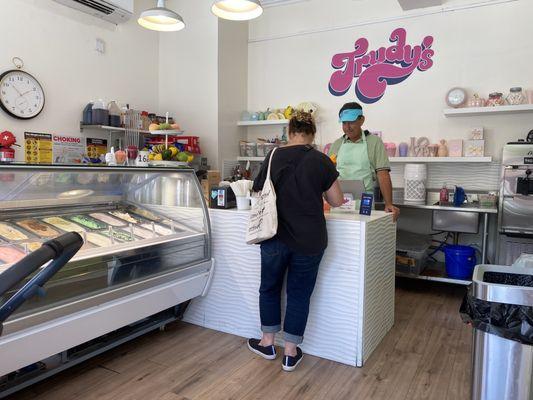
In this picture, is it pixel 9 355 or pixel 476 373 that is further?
pixel 9 355

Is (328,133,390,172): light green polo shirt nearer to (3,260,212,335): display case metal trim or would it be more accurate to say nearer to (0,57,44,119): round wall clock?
(3,260,212,335): display case metal trim

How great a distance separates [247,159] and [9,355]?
3.72 m

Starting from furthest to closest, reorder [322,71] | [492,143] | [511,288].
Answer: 1. [322,71]
2. [492,143]
3. [511,288]

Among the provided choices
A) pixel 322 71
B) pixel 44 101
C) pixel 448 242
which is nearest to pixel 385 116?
pixel 322 71

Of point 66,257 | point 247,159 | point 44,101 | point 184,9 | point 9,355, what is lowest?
point 9,355

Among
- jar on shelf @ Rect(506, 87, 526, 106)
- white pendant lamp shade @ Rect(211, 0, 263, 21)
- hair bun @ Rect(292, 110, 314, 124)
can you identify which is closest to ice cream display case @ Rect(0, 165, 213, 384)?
hair bun @ Rect(292, 110, 314, 124)

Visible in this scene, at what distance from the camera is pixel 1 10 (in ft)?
11.8

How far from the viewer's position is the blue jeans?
2.53 metres

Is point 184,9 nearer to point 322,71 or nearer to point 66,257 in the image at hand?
point 322,71

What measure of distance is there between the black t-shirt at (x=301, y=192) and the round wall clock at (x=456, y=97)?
2.47 m

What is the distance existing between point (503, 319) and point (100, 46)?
14.6 feet

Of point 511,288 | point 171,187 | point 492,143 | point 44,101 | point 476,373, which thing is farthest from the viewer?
point 492,143

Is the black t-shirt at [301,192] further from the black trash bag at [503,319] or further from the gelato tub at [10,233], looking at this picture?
the gelato tub at [10,233]

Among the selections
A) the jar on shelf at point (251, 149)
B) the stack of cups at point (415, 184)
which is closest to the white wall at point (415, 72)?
the stack of cups at point (415, 184)
